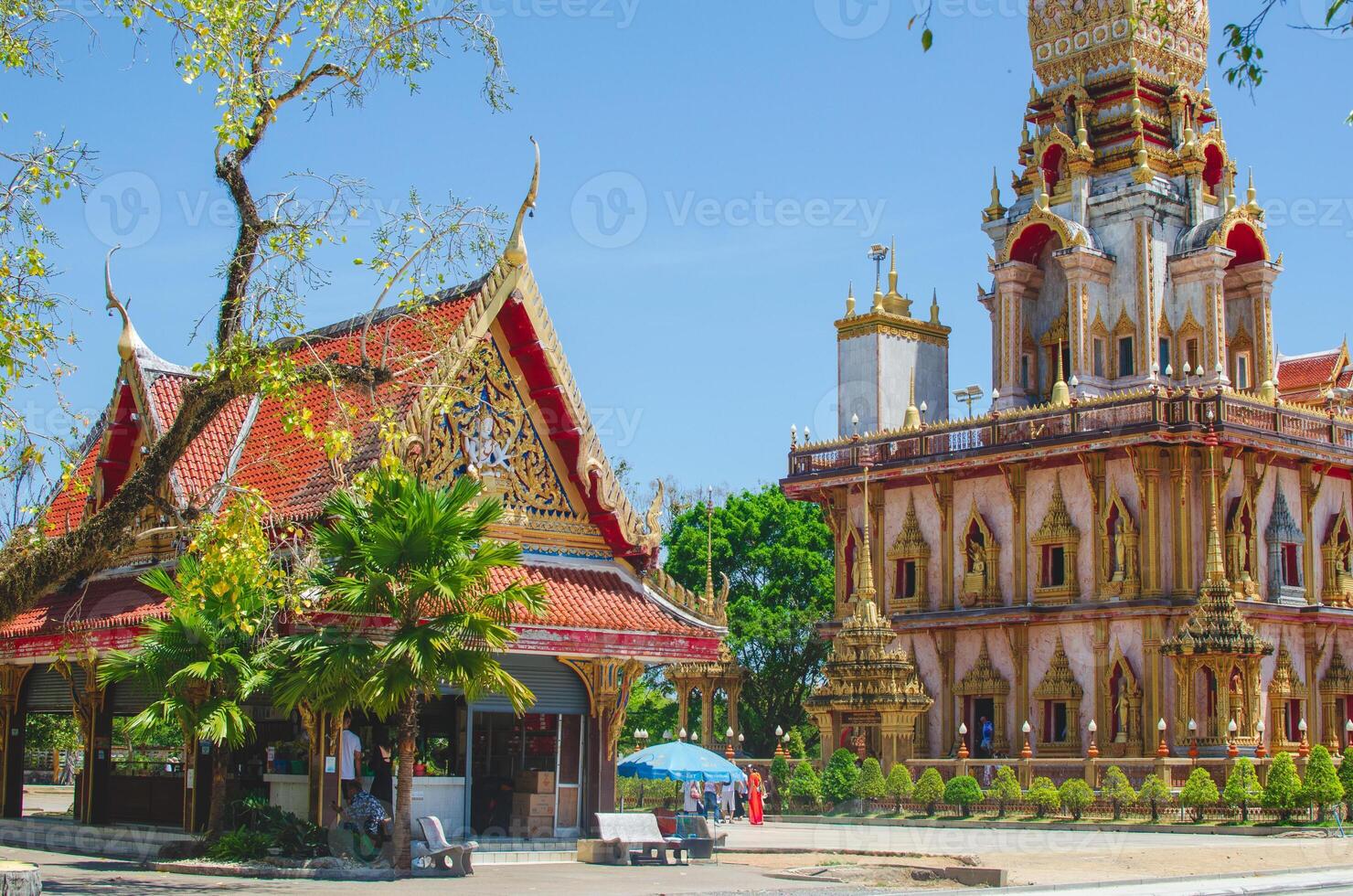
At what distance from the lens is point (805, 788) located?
39875 mm

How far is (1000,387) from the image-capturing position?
1898 inches

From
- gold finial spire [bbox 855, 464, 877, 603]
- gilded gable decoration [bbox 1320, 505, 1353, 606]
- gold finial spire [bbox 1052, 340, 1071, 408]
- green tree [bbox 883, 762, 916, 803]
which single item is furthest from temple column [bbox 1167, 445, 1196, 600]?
green tree [bbox 883, 762, 916, 803]

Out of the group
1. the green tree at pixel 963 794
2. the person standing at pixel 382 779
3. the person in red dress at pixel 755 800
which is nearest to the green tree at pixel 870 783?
the green tree at pixel 963 794

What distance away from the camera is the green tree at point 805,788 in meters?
39.8

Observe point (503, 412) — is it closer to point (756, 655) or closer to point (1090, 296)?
point (1090, 296)

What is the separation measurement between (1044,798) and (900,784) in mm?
4041

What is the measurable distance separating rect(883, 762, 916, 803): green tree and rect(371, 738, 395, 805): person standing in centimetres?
1872

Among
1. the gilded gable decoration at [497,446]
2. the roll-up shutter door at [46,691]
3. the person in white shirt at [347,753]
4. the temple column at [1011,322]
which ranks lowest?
the person in white shirt at [347,753]

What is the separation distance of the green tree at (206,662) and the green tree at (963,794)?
19790 mm

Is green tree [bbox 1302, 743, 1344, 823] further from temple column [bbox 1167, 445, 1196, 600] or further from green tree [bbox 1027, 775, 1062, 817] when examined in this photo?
temple column [bbox 1167, 445, 1196, 600]

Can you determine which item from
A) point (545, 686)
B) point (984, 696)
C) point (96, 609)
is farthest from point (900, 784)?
point (96, 609)

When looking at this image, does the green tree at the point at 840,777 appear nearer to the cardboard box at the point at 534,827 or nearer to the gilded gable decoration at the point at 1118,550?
the gilded gable decoration at the point at 1118,550

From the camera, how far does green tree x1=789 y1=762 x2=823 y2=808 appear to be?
131 feet

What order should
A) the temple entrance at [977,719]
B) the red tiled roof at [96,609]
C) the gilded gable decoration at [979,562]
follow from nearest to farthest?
the red tiled roof at [96,609]
the temple entrance at [977,719]
the gilded gable decoration at [979,562]
